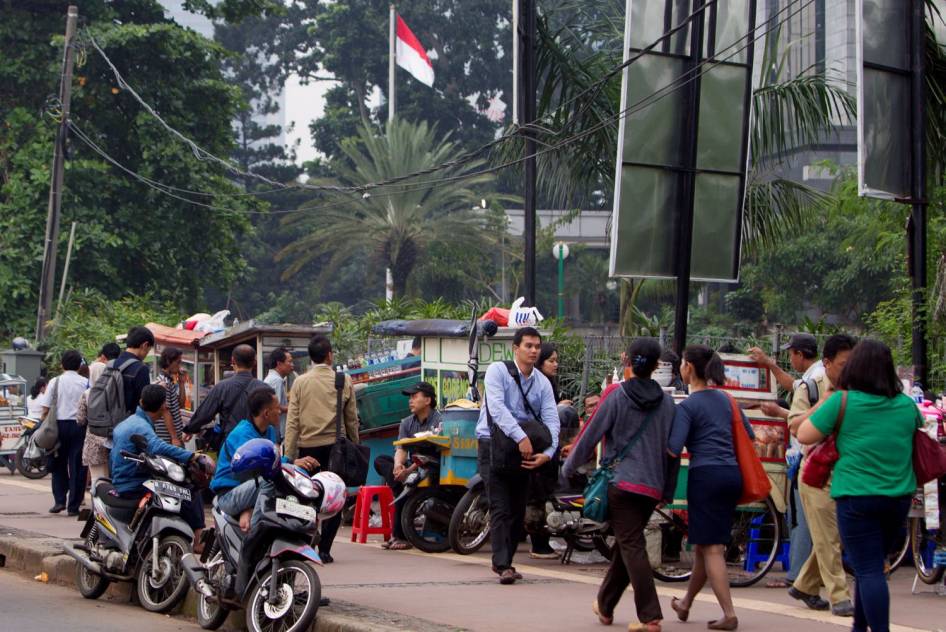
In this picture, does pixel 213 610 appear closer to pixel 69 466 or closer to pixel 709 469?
pixel 709 469

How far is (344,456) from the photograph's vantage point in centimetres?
1046

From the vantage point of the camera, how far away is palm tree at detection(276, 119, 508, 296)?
144ft

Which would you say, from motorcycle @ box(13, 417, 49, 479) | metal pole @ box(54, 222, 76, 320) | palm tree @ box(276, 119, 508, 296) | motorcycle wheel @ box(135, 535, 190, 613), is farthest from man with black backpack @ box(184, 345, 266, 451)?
palm tree @ box(276, 119, 508, 296)

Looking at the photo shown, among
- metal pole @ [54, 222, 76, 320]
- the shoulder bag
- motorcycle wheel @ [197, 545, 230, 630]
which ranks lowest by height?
motorcycle wheel @ [197, 545, 230, 630]

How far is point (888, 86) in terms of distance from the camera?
36.4 feet

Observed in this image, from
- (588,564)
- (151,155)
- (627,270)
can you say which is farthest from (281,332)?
(151,155)

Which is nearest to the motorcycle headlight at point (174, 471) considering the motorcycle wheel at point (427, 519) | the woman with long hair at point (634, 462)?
the woman with long hair at point (634, 462)

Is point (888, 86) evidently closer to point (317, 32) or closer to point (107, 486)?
point (107, 486)

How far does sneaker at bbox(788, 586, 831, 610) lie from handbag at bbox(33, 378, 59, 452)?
8329 mm

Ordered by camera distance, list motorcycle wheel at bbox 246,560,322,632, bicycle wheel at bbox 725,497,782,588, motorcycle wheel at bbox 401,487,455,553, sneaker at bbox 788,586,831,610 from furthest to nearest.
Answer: motorcycle wheel at bbox 401,487,455,553, bicycle wheel at bbox 725,497,782,588, sneaker at bbox 788,586,831,610, motorcycle wheel at bbox 246,560,322,632

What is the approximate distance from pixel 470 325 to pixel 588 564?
323 cm

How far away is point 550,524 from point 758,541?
→ 1556 mm

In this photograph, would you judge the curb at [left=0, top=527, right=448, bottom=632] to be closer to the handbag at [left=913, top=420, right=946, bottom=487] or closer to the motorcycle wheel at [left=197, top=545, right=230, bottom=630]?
the motorcycle wheel at [left=197, top=545, right=230, bottom=630]

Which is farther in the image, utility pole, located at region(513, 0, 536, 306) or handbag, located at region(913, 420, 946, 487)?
utility pole, located at region(513, 0, 536, 306)
